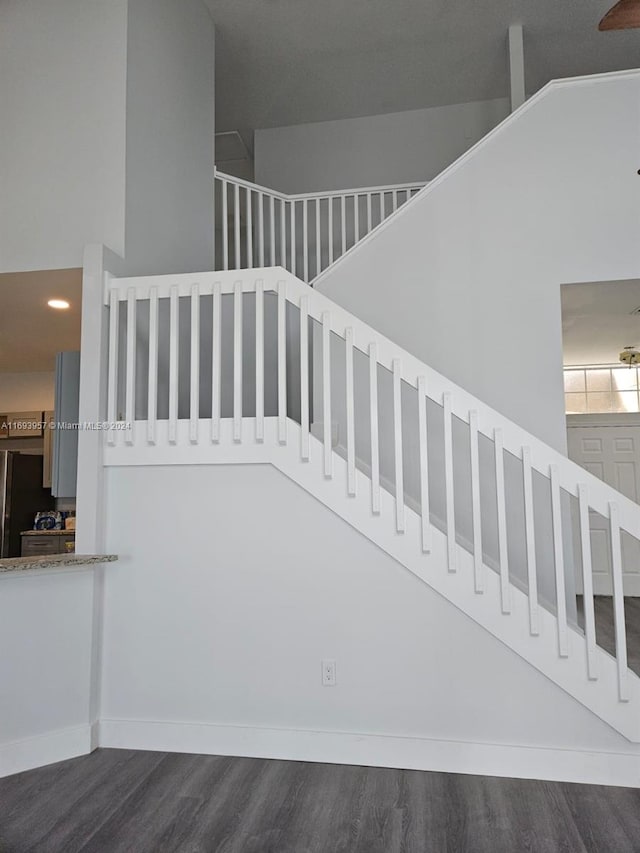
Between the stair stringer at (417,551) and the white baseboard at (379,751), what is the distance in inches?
7.2

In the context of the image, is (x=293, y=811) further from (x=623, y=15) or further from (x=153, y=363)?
(x=623, y=15)

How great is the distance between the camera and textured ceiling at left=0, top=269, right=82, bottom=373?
3.60 metres

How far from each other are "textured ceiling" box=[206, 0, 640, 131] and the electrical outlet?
15.0ft

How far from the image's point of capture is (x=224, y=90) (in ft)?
19.0

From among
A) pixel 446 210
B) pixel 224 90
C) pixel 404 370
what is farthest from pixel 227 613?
pixel 224 90

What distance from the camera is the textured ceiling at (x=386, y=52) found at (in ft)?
15.6

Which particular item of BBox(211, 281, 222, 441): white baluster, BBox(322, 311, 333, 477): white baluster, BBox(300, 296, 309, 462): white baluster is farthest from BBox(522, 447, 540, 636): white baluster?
BBox(211, 281, 222, 441): white baluster

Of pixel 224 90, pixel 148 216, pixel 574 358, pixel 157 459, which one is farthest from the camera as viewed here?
pixel 574 358

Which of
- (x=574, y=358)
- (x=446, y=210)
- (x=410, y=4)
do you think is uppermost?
(x=410, y=4)

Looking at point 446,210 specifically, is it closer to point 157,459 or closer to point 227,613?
point 157,459

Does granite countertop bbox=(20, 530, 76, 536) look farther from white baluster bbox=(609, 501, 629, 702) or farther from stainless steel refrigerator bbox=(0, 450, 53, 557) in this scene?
white baluster bbox=(609, 501, 629, 702)

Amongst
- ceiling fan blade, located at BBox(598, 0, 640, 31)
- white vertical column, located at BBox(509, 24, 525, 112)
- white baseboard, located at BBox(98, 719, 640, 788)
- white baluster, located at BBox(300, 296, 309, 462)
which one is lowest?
white baseboard, located at BBox(98, 719, 640, 788)

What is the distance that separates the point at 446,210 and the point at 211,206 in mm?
1705

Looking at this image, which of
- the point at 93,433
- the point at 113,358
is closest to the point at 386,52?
the point at 113,358
